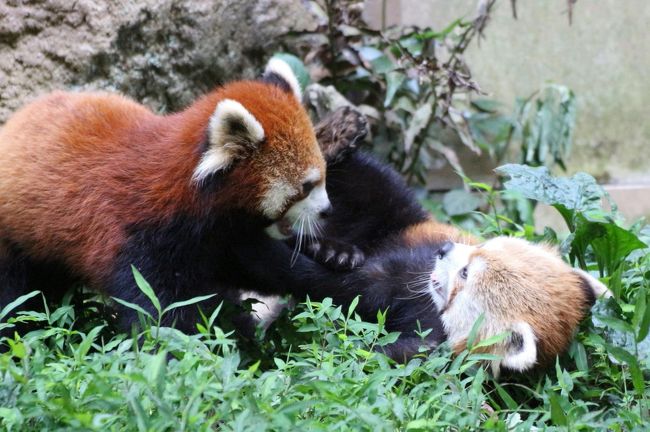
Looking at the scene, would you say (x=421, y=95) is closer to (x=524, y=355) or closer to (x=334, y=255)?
(x=334, y=255)

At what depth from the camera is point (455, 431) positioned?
7.93 ft

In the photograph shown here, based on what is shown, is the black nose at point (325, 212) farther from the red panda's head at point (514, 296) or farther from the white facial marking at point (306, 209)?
the red panda's head at point (514, 296)

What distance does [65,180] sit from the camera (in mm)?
3416

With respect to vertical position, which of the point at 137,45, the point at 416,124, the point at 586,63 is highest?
the point at 137,45

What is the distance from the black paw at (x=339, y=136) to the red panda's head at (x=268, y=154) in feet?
2.11

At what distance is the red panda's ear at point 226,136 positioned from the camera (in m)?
3.15

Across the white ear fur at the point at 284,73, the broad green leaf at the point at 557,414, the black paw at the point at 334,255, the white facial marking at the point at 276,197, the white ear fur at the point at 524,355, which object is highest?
the white ear fur at the point at 284,73

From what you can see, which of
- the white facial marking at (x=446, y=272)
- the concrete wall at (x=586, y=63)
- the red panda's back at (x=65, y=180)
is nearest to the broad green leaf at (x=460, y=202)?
the concrete wall at (x=586, y=63)

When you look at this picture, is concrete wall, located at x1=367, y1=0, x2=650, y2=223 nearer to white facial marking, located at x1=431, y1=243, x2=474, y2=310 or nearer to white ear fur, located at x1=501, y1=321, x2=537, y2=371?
white facial marking, located at x1=431, y1=243, x2=474, y2=310

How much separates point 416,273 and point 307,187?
756mm

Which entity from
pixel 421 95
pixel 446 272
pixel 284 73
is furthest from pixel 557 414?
pixel 421 95

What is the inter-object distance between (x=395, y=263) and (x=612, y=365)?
1.15 m

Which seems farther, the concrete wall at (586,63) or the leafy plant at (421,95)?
the concrete wall at (586,63)

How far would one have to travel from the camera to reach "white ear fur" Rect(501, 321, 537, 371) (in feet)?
10.3
